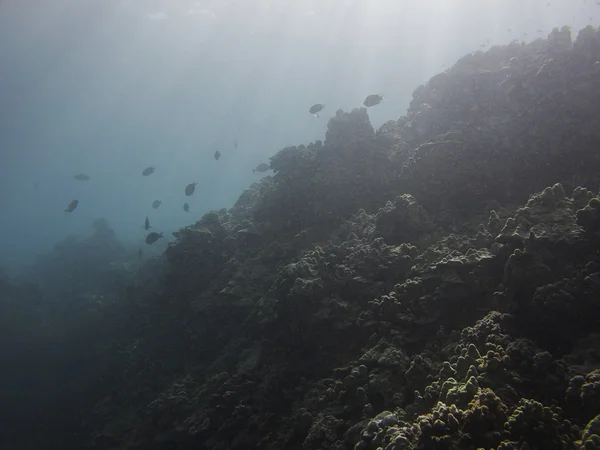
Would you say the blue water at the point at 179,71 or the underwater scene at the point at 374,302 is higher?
the blue water at the point at 179,71

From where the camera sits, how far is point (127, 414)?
877 centimetres

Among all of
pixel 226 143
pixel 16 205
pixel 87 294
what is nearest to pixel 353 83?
pixel 226 143

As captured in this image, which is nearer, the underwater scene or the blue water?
the underwater scene

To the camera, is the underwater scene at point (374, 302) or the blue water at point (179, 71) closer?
the underwater scene at point (374, 302)

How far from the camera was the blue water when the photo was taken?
36.8 meters

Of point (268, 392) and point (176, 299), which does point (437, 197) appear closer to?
point (268, 392)

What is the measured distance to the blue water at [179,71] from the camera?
3684cm

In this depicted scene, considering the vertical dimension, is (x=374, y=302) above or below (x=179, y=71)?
below

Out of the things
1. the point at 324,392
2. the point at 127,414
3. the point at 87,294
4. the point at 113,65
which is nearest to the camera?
the point at 324,392

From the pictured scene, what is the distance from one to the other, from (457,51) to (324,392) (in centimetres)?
8058

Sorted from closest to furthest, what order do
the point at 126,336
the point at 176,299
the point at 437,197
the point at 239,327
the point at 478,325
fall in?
the point at 478,325 < the point at 437,197 < the point at 239,327 < the point at 176,299 < the point at 126,336

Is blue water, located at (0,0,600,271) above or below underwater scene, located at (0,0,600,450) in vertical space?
above

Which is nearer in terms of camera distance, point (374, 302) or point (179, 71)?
point (374, 302)

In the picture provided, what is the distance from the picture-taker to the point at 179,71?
59.5m
